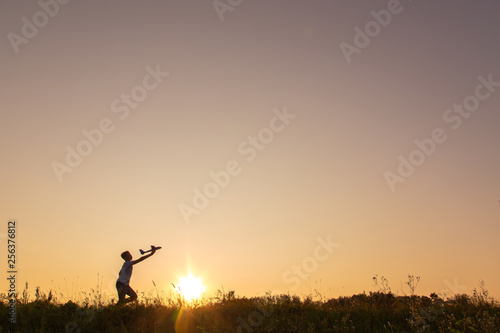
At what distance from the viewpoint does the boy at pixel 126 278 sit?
463 inches

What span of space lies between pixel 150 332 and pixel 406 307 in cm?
575

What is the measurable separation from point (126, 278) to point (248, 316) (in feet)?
15.0

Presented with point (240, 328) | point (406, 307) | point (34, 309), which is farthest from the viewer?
point (34, 309)

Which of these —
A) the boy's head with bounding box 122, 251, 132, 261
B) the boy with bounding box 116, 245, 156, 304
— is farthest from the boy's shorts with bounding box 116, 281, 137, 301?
the boy's head with bounding box 122, 251, 132, 261

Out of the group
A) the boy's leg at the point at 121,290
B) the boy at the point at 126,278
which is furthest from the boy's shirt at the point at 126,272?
the boy's leg at the point at 121,290

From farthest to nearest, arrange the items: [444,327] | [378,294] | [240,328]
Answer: [378,294]
[240,328]
[444,327]

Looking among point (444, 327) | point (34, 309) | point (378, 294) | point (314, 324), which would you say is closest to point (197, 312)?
point (314, 324)

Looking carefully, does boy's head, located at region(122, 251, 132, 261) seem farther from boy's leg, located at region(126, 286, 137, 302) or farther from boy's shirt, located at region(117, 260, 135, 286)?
boy's leg, located at region(126, 286, 137, 302)

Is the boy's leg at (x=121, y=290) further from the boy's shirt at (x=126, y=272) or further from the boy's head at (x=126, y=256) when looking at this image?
the boy's head at (x=126, y=256)

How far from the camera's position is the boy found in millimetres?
11761

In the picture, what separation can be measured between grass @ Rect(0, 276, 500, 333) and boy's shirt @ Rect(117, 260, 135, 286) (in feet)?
3.48

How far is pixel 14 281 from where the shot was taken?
11234mm

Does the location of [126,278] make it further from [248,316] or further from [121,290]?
[248,316]

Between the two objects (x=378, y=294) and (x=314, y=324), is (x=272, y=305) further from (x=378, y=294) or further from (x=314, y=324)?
(x=378, y=294)
